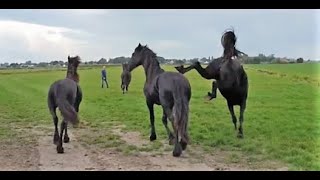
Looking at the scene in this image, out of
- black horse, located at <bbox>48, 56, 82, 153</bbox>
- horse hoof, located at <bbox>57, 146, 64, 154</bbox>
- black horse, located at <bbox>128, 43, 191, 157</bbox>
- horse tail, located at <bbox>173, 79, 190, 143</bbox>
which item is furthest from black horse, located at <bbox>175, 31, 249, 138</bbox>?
horse hoof, located at <bbox>57, 146, 64, 154</bbox>

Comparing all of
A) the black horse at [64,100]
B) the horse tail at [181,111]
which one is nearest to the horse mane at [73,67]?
the black horse at [64,100]

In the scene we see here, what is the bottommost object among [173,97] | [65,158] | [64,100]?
[65,158]

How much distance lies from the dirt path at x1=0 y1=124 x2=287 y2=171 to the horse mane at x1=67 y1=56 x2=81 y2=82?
148cm

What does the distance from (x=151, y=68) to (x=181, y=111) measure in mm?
2013

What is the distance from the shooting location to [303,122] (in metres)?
11.8

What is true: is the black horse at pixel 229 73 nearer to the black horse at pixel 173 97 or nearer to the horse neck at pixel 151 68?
the horse neck at pixel 151 68

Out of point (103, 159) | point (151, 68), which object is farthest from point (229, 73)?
point (103, 159)

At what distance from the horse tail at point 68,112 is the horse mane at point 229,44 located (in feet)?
11.7

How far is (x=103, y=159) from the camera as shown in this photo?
24.7 feet

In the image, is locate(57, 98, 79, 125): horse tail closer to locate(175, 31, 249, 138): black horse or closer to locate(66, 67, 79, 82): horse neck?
locate(66, 67, 79, 82): horse neck

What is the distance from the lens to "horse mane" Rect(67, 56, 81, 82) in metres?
9.57

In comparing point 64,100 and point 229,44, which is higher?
point 229,44

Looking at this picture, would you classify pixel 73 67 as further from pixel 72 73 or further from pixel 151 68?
pixel 151 68

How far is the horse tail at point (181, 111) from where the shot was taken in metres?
7.46
